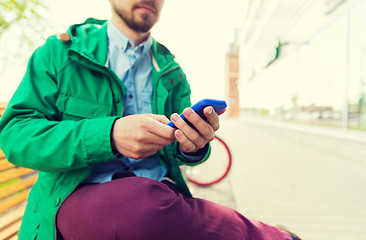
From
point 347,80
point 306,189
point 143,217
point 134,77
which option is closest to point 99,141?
point 143,217

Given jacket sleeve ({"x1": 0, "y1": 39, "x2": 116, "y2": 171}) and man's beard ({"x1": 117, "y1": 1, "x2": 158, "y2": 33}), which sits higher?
man's beard ({"x1": 117, "y1": 1, "x2": 158, "y2": 33})

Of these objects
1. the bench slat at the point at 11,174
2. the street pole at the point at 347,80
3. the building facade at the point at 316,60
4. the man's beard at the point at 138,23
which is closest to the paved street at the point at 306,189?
the street pole at the point at 347,80

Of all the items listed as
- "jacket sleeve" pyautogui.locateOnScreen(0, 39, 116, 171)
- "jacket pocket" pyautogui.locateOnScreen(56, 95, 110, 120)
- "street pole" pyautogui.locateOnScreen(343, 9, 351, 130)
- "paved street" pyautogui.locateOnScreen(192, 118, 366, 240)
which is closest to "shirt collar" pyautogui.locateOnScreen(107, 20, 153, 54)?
"jacket pocket" pyautogui.locateOnScreen(56, 95, 110, 120)

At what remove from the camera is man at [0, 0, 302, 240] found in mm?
687

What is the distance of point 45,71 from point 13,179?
2.39 feet

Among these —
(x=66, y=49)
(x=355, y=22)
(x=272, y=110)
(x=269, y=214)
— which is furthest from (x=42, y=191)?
(x=272, y=110)

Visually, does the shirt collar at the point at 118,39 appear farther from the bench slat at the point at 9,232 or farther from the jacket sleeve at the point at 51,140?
the bench slat at the point at 9,232

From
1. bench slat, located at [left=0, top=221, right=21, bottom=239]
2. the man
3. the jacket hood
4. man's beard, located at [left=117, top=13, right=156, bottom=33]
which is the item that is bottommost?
bench slat, located at [left=0, top=221, right=21, bottom=239]

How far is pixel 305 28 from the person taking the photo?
7.48m

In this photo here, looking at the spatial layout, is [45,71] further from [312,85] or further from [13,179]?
[312,85]

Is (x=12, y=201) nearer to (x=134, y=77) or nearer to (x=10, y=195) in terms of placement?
(x=10, y=195)

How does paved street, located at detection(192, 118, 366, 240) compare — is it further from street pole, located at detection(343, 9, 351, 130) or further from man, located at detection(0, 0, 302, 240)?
man, located at detection(0, 0, 302, 240)

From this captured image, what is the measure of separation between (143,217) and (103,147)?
0.26m

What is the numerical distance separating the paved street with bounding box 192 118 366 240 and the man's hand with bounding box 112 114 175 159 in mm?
1908
